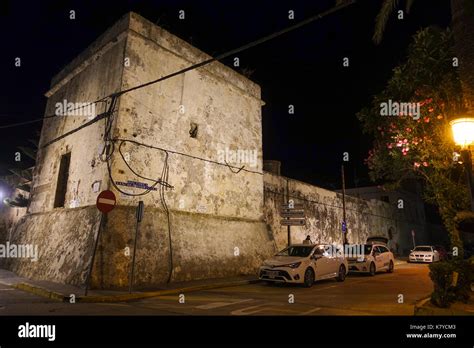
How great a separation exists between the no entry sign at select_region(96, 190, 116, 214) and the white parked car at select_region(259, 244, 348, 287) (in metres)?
5.63

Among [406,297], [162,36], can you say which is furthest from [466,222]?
[162,36]

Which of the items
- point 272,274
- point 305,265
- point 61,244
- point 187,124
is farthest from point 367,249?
point 61,244

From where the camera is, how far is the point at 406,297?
30.8ft

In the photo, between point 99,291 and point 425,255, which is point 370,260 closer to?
point 425,255

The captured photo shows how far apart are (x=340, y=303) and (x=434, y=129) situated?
5645 millimetres

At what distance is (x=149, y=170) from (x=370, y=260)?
37.4 feet

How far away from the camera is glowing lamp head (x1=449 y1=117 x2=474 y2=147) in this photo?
606cm

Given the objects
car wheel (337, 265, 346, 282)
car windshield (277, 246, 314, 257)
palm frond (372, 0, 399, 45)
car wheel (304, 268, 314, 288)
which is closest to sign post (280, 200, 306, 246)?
car wheel (337, 265, 346, 282)

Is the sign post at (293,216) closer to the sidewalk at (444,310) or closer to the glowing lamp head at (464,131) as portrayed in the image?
the sidewalk at (444,310)

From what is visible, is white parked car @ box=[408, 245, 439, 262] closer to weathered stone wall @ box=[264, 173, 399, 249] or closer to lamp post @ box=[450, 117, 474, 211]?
weathered stone wall @ box=[264, 173, 399, 249]

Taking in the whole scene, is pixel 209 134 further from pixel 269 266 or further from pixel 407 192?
pixel 407 192

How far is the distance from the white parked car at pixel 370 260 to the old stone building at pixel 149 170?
13.8 ft

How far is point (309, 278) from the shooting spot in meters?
11.8

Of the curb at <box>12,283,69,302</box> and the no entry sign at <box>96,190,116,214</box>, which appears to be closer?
the curb at <box>12,283,69,302</box>
